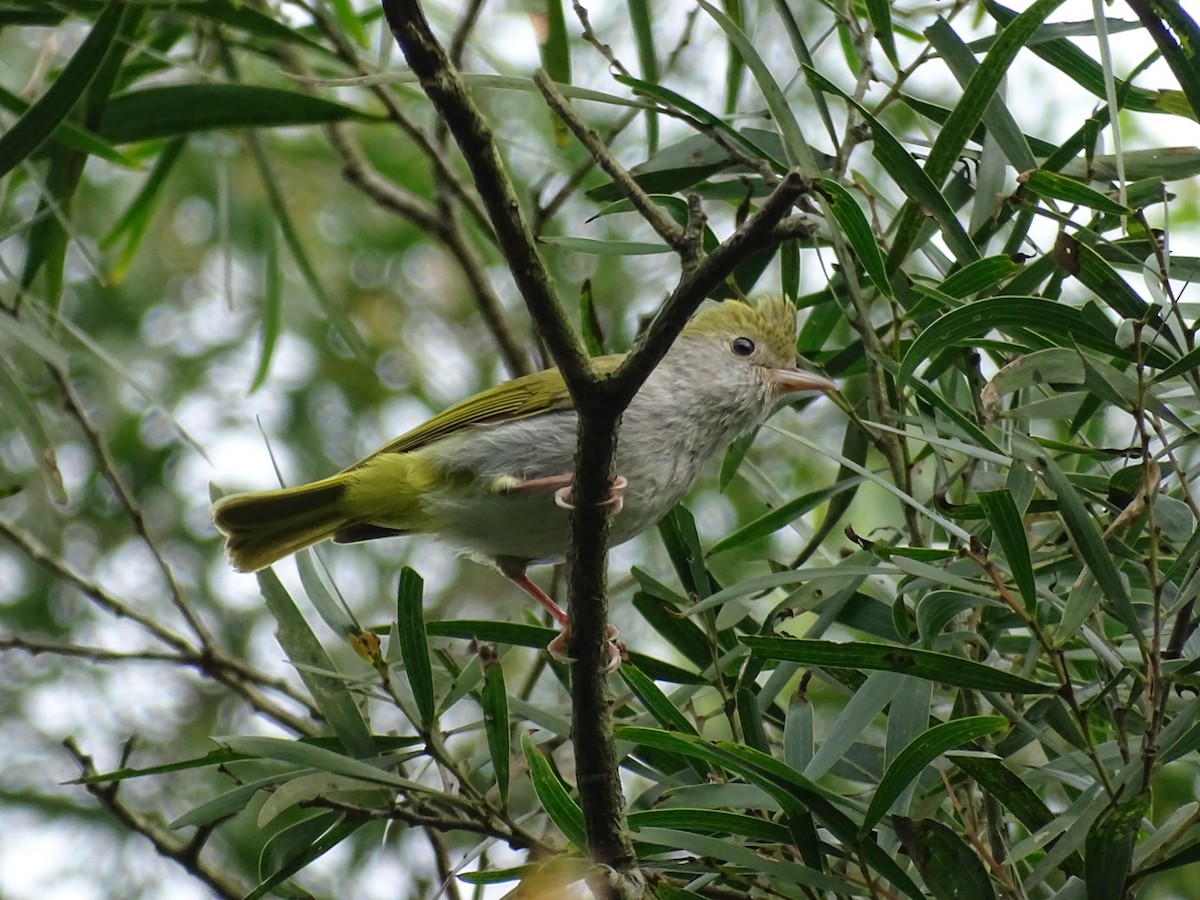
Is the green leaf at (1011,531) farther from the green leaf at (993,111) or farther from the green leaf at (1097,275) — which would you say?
the green leaf at (993,111)

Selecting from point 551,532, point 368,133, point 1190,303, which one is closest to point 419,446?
point 551,532

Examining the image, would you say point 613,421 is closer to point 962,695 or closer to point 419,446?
point 962,695

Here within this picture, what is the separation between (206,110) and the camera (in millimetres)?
3420

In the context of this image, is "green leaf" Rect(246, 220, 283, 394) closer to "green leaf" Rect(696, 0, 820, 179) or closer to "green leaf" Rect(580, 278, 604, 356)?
"green leaf" Rect(580, 278, 604, 356)

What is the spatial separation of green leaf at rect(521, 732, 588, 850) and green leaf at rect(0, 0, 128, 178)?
1.67 meters

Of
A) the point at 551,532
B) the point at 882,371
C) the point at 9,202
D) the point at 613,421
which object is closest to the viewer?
the point at 613,421

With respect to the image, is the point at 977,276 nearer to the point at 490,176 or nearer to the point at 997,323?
the point at 997,323

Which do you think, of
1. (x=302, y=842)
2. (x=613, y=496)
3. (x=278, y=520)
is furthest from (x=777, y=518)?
(x=278, y=520)

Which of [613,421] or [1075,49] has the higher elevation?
[1075,49]

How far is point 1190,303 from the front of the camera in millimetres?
2359

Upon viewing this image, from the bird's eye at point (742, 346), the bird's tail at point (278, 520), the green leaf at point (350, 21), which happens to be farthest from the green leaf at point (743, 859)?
the green leaf at point (350, 21)

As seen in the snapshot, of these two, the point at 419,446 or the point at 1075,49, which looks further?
the point at 419,446

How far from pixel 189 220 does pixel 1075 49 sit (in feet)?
15.2

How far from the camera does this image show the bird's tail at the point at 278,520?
3350mm
